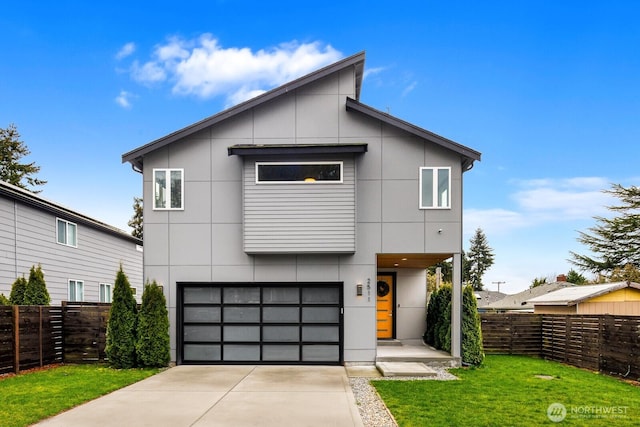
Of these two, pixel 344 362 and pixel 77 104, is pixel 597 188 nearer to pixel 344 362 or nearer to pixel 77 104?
pixel 344 362

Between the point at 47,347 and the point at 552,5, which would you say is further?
the point at 552,5

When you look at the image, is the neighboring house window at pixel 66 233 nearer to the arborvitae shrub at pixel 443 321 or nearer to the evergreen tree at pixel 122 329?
the evergreen tree at pixel 122 329

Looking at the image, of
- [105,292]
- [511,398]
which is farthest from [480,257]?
[511,398]

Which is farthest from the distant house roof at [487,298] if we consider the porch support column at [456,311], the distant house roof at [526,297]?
the porch support column at [456,311]

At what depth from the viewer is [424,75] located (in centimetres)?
1916

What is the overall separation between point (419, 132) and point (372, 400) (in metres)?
6.27

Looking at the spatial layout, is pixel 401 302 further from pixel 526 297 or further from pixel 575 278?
pixel 575 278

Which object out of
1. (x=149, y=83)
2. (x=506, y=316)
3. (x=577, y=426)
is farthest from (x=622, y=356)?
(x=149, y=83)

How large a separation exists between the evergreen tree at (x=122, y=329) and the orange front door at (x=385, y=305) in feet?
24.3

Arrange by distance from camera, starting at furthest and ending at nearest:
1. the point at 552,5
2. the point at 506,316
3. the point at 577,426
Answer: the point at 552,5
the point at 506,316
the point at 577,426

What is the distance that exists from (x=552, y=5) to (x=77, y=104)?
21408mm

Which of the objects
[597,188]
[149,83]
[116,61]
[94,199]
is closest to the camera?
[116,61]

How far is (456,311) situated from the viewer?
1011 centimetres

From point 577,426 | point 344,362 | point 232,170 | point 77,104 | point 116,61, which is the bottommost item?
point 344,362
